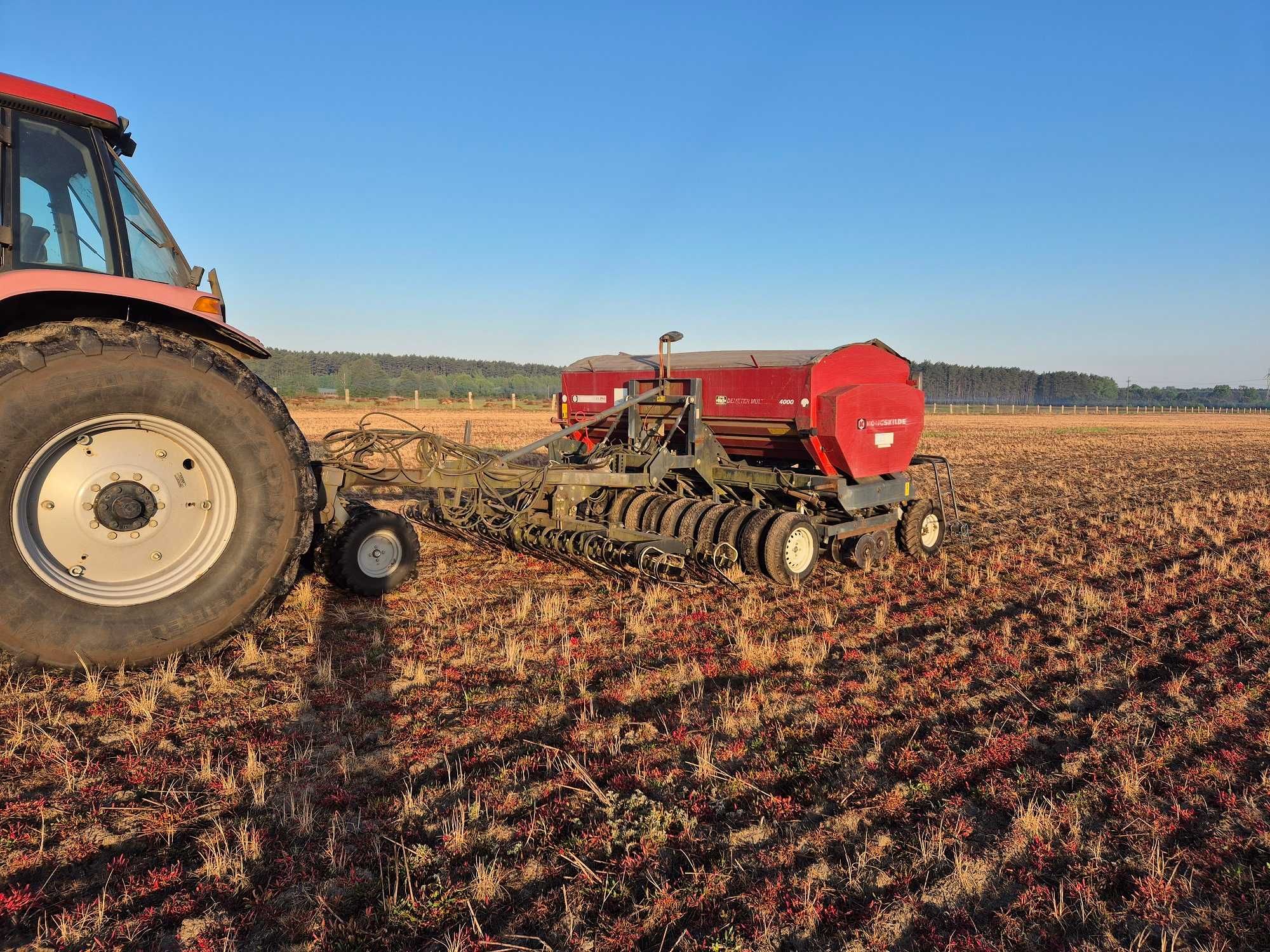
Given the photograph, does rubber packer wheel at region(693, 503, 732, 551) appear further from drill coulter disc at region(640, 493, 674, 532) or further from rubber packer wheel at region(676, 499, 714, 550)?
drill coulter disc at region(640, 493, 674, 532)

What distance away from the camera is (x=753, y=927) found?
238 centimetres

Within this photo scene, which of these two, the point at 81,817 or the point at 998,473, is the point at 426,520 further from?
the point at 998,473

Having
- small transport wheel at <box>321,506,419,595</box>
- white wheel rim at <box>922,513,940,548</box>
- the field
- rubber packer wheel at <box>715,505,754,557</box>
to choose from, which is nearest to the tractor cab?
the field

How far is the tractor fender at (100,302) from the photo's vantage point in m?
3.60

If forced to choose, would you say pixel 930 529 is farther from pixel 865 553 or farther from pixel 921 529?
pixel 865 553

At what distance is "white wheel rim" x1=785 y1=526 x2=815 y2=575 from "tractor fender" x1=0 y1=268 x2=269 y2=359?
4.92 metres

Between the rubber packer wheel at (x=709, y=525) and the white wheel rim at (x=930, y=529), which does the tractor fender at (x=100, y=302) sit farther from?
the white wheel rim at (x=930, y=529)

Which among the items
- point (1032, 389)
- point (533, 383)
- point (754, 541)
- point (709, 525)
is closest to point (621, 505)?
point (709, 525)

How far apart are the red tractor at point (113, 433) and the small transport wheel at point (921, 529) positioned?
21.6 feet

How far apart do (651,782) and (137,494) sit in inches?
121

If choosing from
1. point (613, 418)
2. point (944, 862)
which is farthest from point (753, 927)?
point (613, 418)

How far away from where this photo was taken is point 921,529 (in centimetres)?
863

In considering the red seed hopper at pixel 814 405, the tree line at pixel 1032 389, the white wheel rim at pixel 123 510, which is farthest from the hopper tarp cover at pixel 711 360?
the tree line at pixel 1032 389

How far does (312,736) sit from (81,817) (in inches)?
36.2
